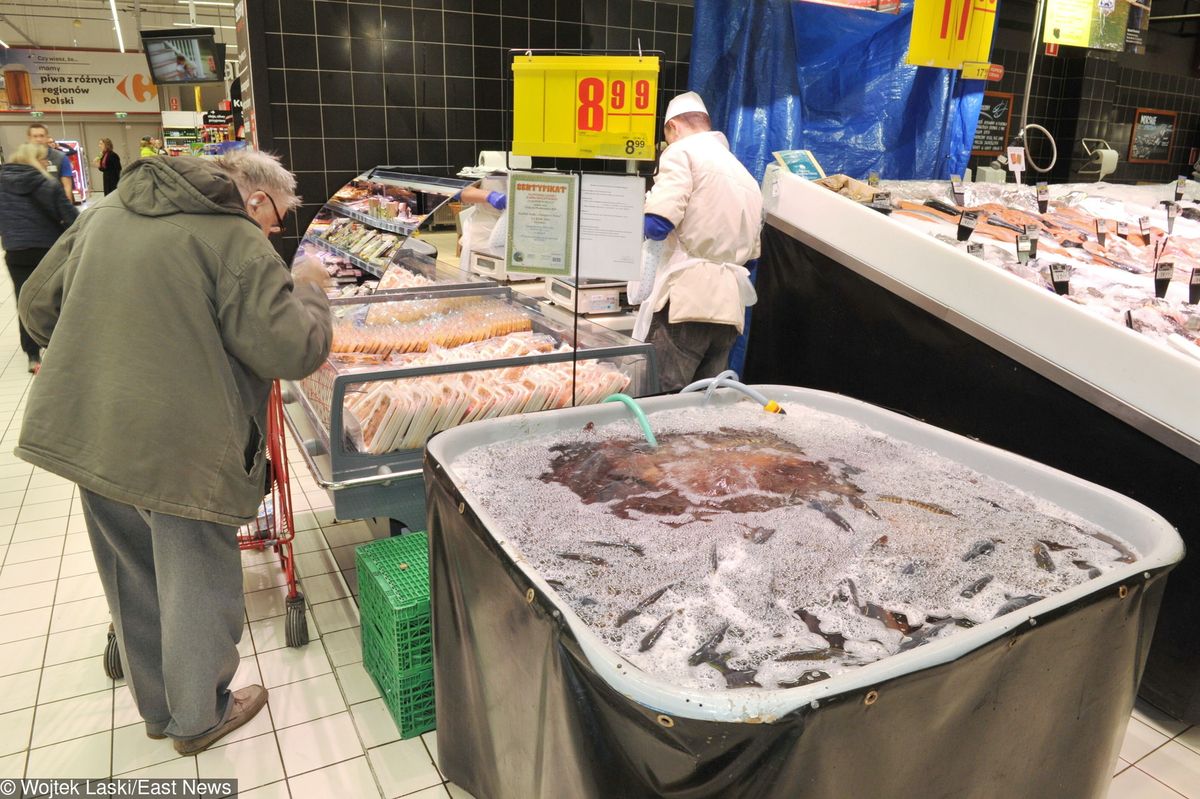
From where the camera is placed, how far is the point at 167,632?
2.23 meters

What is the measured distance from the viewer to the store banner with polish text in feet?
63.5

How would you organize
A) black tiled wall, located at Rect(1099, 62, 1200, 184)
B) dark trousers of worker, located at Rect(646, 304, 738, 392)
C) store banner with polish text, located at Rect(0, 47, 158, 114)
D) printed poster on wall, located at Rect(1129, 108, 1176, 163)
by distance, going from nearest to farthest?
dark trousers of worker, located at Rect(646, 304, 738, 392) < black tiled wall, located at Rect(1099, 62, 1200, 184) < printed poster on wall, located at Rect(1129, 108, 1176, 163) < store banner with polish text, located at Rect(0, 47, 158, 114)

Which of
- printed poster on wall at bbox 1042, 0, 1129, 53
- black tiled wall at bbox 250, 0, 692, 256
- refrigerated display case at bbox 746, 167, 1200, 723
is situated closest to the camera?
refrigerated display case at bbox 746, 167, 1200, 723

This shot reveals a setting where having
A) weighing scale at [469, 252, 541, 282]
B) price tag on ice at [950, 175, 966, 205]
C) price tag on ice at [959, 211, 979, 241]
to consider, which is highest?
price tag on ice at [950, 175, 966, 205]

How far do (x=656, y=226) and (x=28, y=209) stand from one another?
4.97 meters

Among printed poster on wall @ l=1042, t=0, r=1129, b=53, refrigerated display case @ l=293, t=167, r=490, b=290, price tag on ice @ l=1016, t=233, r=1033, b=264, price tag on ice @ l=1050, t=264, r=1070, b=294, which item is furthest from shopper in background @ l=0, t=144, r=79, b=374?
printed poster on wall @ l=1042, t=0, r=1129, b=53

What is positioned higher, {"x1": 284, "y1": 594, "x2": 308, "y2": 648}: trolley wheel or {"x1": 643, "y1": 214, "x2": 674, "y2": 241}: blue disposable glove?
{"x1": 643, "y1": 214, "x2": 674, "y2": 241}: blue disposable glove

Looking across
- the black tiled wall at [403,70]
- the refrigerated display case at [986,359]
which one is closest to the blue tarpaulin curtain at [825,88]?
the black tiled wall at [403,70]

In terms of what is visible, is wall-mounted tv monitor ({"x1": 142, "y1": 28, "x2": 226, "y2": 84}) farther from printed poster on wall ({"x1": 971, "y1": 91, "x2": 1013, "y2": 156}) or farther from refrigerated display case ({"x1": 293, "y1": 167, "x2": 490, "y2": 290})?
printed poster on wall ({"x1": 971, "y1": 91, "x2": 1013, "y2": 156})

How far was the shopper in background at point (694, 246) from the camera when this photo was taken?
3.84 m

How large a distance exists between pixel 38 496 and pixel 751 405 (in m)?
3.87

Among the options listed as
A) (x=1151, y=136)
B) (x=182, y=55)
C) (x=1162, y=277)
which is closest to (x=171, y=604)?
(x=1162, y=277)

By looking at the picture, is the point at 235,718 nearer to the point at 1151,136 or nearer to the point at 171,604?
the point at 171,604

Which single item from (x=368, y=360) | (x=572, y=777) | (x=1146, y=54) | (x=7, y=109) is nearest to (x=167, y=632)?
(x=368, y=360)
